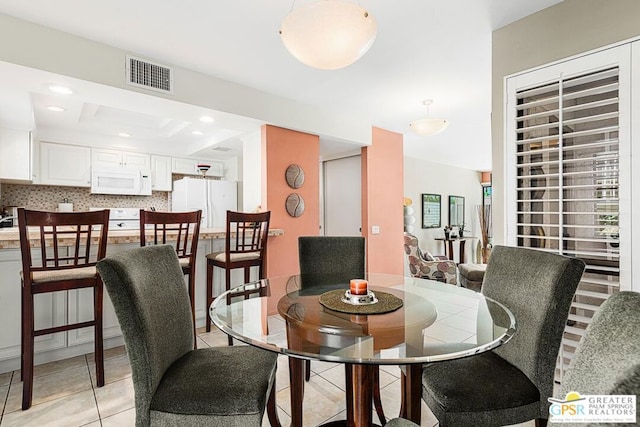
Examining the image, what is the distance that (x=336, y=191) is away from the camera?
569cm

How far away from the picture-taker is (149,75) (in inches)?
107

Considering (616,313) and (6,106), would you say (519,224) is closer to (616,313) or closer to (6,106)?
(616,313)

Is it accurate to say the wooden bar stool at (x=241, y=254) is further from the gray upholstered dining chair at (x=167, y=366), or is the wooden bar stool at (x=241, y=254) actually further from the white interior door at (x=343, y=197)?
the white interior door at (x=343, y=197)

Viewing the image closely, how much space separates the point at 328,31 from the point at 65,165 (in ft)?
16.3

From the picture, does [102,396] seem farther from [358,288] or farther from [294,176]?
[294,176]

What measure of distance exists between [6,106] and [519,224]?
4.64 metres

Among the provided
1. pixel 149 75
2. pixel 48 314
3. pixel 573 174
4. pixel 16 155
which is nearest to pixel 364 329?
pixel 573 174

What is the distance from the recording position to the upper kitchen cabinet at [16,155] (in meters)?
3.77

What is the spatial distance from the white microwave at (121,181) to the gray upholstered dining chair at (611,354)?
19.3ft

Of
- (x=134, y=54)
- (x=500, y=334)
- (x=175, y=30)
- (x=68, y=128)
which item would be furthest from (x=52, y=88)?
(x=500, y=334)

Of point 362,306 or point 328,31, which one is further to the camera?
point 328,31

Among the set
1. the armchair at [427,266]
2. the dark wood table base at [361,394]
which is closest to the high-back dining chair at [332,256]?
the dark wood table base at [361,394]

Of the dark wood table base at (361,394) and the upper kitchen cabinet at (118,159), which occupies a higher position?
the upper kitchen cabinet at (118,159)

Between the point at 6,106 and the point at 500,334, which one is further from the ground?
the point at 6,106
